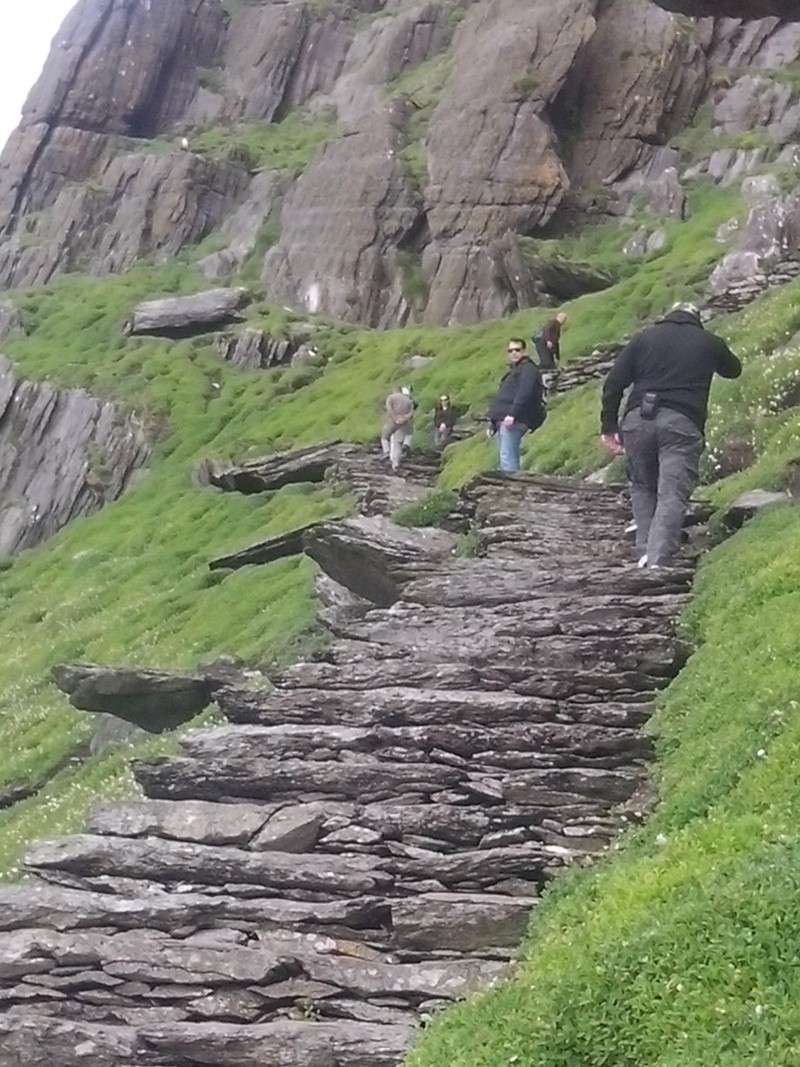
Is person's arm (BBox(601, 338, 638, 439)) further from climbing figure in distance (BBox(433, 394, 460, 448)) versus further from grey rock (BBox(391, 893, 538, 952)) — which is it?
climbing figure in distance (BBox(433, 394, 460, 448))

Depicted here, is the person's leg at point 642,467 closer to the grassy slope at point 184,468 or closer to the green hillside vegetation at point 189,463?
the green hillside vegetation at point 189,463

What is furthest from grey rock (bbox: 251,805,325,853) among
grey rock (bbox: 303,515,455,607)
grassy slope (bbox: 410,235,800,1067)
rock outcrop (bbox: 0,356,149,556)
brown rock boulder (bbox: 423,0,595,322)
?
brown rock boulder (bbox: 423,0,595,322)

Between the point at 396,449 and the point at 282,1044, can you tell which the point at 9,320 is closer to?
the point at 396,449

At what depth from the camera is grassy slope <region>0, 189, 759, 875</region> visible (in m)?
23.7

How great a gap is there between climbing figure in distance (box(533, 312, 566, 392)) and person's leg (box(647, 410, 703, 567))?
843 inches

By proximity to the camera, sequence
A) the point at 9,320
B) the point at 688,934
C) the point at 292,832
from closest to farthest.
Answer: the point at 688,934 < the point at 292,832 < the point at 9,320

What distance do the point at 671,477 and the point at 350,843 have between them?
7383mm

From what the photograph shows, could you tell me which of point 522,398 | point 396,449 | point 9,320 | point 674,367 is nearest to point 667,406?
point 674,367

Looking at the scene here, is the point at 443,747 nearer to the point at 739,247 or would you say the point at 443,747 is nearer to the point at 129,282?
the point at 739,247

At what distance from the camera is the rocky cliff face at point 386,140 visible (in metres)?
57.8

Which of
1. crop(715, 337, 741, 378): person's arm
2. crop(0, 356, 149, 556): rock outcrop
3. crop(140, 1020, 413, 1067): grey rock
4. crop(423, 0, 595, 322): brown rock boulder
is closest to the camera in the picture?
crop(140, 1020, 413, 1067): grey rock

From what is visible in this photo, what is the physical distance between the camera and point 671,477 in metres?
15.5

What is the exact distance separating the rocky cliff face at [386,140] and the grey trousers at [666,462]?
122 feet

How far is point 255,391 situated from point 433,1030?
4480 centimetres
